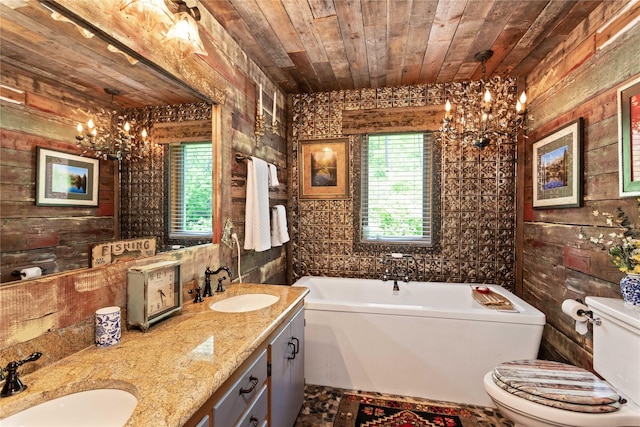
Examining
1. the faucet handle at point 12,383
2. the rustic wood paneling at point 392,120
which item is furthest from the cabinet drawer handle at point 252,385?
the rustic wood paneling at point 392,120

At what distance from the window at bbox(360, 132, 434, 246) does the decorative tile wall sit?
11 cm

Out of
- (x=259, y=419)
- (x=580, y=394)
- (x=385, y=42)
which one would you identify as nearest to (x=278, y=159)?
(x=385, y=42)

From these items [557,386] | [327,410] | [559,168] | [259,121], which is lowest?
[327,410]

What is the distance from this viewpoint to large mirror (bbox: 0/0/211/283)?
86 cm

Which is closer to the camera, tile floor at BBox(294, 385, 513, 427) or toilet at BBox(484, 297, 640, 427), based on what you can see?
toilet at BBox(484, 297, 640, 427)

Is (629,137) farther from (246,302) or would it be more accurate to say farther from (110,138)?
(110,138)

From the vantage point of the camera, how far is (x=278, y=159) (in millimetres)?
3000

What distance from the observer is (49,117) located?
94cm

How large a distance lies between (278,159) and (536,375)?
8.21ft

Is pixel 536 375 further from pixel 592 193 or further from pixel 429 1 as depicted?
pixel 429 1

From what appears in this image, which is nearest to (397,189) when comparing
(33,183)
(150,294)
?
(150,294)

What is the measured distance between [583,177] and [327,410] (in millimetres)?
2270

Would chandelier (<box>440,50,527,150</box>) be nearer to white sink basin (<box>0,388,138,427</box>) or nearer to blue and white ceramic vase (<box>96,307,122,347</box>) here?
blue and white ceramic vase (<box>96,307,122,347</box>)

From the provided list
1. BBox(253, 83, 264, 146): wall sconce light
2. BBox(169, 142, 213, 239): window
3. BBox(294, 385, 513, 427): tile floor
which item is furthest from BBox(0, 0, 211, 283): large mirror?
BBox(294, 385, 513, 427): tile floor
